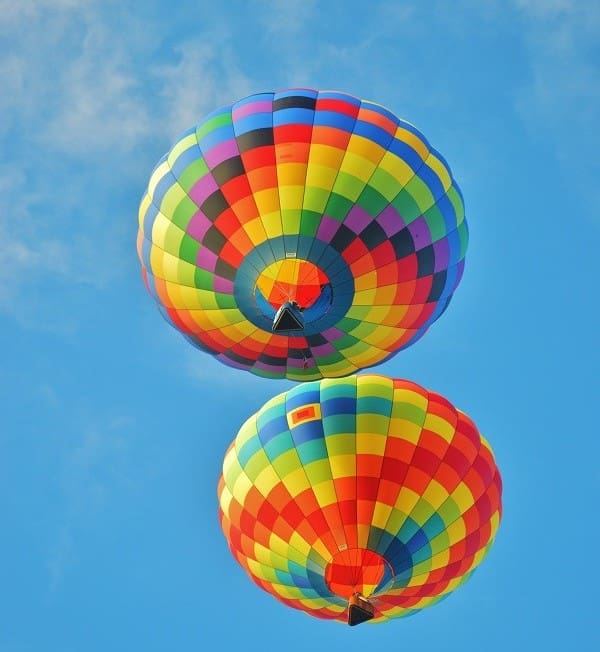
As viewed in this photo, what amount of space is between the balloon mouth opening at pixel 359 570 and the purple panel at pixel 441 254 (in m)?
4.31

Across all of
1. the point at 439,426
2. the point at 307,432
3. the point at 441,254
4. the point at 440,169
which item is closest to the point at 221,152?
the point at 440,169

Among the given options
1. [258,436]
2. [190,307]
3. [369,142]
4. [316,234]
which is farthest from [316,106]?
[258,436]

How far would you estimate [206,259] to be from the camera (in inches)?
726

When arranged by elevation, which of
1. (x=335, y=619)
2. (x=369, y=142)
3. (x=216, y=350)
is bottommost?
(x=335, y=619)

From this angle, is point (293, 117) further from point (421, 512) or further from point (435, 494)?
point (421, 512)

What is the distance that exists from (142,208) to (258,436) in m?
3.91

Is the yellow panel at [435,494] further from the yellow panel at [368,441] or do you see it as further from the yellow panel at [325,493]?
the yellow panel at [325,493]

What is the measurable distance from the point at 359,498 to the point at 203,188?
488 centimetres

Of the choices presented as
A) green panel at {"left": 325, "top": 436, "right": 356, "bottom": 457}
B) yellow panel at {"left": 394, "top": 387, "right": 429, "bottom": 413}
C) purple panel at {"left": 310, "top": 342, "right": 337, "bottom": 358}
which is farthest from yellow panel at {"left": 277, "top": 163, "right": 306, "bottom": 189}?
green panel at {"left": 325, "top": 436, "right": 356, "bottom": 457}

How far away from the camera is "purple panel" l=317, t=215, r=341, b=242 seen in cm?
1777

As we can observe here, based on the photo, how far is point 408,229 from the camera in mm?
18297

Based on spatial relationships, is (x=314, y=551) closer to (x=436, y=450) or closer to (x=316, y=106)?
(x=436, y=450)

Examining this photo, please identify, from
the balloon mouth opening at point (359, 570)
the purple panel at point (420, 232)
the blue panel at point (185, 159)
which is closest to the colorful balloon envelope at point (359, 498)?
the balloon mouth opening at point (359, 570)

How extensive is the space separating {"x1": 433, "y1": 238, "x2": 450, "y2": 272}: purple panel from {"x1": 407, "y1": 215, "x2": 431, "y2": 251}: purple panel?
0.70 ft
